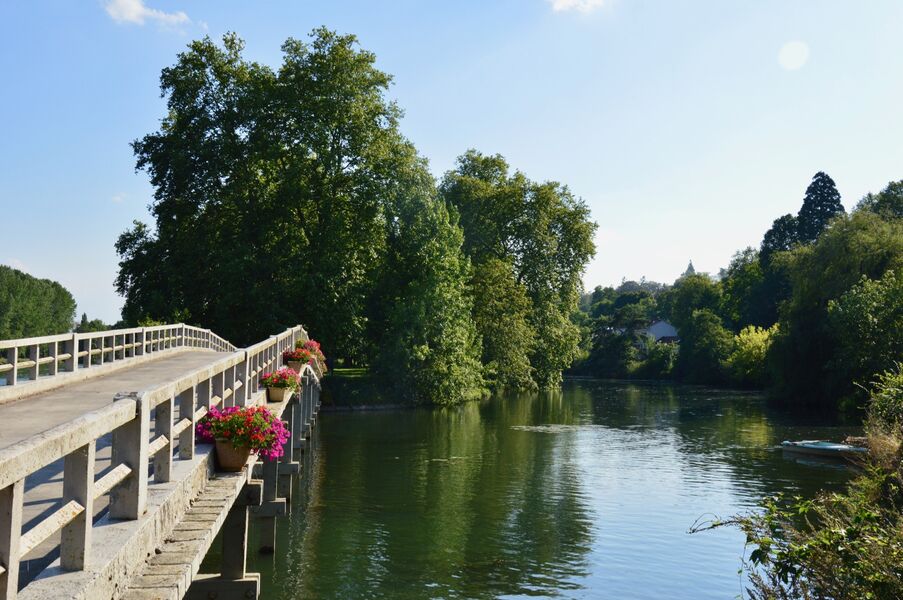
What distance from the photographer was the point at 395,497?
2645 cm

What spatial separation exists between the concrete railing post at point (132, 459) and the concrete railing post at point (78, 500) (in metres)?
1.08

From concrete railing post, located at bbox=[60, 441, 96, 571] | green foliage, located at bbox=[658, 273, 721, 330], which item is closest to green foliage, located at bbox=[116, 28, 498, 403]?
concrete railing post, located at bbox=[60, 441, 96, 571]

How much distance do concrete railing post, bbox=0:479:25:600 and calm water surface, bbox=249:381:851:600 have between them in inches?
519

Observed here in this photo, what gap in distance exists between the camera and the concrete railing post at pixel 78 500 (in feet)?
16.6

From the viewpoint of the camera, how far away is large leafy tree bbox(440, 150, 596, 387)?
7638cm

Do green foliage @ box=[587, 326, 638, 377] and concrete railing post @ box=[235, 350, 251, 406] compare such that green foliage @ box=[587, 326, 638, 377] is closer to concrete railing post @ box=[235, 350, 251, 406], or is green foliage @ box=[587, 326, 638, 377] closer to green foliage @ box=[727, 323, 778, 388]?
green foliage @ box=[727, 323, 778, 388]

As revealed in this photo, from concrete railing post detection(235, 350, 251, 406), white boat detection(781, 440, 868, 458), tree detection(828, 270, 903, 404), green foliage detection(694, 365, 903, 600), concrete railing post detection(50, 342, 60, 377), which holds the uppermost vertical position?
tree detection(828, 270, 903, 404)

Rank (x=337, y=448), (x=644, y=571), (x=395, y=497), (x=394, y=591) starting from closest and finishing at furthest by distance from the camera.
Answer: (x=394, y=591) < (x=644, y=571) < (x=395, y=497) < (x=337, y=448)

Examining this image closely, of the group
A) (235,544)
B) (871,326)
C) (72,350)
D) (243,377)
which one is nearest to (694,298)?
(871,326)

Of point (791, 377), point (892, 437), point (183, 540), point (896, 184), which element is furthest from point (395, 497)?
point (896, 184)

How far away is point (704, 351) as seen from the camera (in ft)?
303

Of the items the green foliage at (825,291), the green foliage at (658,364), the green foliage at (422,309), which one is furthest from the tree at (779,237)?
the green foliage at (422,309)

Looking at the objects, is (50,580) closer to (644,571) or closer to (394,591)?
(394,591)

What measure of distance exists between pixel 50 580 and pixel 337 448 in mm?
32990
